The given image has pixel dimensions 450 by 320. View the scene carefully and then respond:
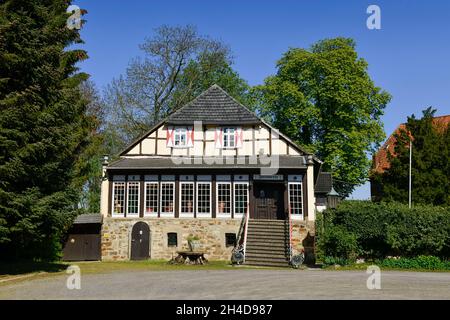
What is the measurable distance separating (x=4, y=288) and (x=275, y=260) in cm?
1177

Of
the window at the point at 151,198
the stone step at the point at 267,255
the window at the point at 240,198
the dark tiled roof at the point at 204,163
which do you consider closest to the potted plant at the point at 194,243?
the window at the point at 240,198

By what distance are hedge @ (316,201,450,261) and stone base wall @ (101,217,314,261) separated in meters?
5.31

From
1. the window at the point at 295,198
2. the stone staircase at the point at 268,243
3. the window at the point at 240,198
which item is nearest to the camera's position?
the stone staircase at the point at 268,243

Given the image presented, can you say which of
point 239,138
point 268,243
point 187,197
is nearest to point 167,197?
point 187,197

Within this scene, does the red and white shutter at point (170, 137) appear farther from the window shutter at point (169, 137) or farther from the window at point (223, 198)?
the window at point (223, 198)

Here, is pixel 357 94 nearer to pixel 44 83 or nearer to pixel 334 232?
pixel 334 232

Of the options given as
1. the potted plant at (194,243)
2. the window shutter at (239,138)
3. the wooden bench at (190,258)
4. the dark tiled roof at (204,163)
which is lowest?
the wooden bench at (190,258)

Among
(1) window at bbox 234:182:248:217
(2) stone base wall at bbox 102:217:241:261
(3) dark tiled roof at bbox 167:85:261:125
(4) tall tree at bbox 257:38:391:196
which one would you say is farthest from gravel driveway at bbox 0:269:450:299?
(4) tall tree at bbox 257:38:391:196

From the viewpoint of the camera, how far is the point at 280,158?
24.9 metres

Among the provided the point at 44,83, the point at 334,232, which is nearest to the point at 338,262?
the point at 334,232

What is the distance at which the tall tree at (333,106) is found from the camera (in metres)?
32.7

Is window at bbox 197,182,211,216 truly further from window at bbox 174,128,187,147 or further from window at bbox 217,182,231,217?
window at bbox 174,128,187,147

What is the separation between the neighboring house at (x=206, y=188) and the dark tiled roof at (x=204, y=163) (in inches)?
2.1

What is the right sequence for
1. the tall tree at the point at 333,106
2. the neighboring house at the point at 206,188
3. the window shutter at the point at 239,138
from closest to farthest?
the neighboring house at the point at 206,188
the window shutter at the point at 239,138
the tall tree at the point at 333,106
